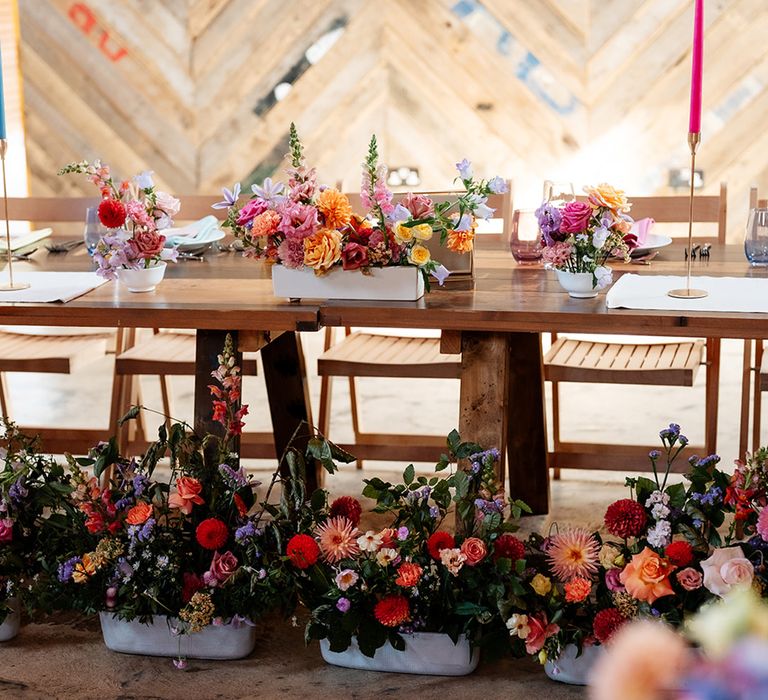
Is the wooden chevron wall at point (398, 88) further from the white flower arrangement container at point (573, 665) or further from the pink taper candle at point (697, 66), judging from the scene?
the white flower arrangement container at point (573, 665)

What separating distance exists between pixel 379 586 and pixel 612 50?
→ 3.20 meters

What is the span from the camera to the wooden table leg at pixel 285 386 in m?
2.94

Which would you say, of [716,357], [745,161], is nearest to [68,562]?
[716,357]

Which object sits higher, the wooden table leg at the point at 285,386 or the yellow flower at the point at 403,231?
the yellow flower at the point at 403,231

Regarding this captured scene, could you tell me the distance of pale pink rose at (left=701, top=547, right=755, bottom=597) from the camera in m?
2.05

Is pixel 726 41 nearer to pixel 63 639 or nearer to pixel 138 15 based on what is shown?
pixel 138 15

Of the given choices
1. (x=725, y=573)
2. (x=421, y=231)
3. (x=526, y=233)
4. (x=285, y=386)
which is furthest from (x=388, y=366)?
(x=725, y=573)

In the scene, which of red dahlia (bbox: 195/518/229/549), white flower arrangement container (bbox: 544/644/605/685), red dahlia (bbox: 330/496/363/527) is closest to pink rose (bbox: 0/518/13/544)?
red dahlia (bbox: 195/518/229/549)

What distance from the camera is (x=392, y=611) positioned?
213 centimetres

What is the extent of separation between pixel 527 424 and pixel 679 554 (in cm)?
93

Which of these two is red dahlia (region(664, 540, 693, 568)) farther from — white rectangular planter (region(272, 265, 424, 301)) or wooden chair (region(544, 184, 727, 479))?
wooden chair (region(544, 184, 727, 479))

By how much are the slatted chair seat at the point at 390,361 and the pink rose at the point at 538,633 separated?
2.82 feet

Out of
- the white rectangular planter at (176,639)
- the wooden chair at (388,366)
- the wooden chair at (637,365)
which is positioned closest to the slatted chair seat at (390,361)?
the wooden chair at (388,366)

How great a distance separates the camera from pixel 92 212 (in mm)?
2857
